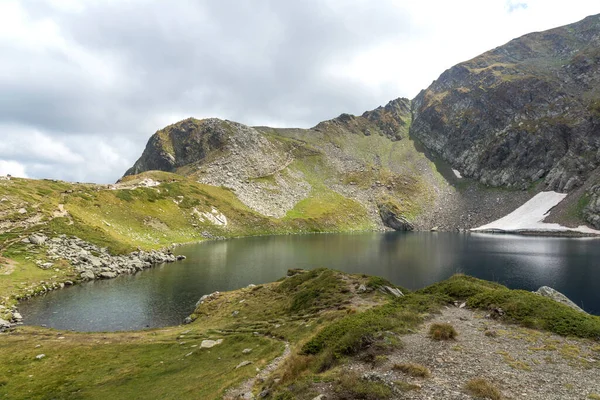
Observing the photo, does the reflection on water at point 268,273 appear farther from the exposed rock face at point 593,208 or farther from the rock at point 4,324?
the exposed rock face at point 593,208

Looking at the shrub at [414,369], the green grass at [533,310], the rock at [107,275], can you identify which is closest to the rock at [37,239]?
the rock at [107,275]

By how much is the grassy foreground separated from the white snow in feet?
541

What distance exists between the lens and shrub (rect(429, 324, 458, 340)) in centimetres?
2033

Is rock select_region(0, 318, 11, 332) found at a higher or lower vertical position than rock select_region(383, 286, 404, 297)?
lower

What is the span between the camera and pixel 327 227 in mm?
186125

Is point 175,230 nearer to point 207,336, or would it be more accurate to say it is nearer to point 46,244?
point 46,244

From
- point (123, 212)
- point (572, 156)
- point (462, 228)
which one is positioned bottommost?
point (462, 228)

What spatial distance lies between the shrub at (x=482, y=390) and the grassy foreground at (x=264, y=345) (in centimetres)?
354

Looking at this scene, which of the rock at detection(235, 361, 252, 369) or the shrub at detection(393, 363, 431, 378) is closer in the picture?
the shrub at detection(393, 363, 431, 378)

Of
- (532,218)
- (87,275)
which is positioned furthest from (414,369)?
(532,218)

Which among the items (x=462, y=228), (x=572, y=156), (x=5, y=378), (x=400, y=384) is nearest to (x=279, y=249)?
(x=5, y=378)

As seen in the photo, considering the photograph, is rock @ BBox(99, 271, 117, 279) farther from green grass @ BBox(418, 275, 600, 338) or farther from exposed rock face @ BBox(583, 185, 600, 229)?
exposed rock face @ BBox(583, 185, 600, 229)

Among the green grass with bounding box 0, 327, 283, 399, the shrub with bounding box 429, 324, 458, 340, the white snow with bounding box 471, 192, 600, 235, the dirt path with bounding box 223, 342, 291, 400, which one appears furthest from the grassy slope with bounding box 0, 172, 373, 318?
the white snow with bounding box 471, 192, 600, 235

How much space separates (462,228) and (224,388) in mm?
203428
